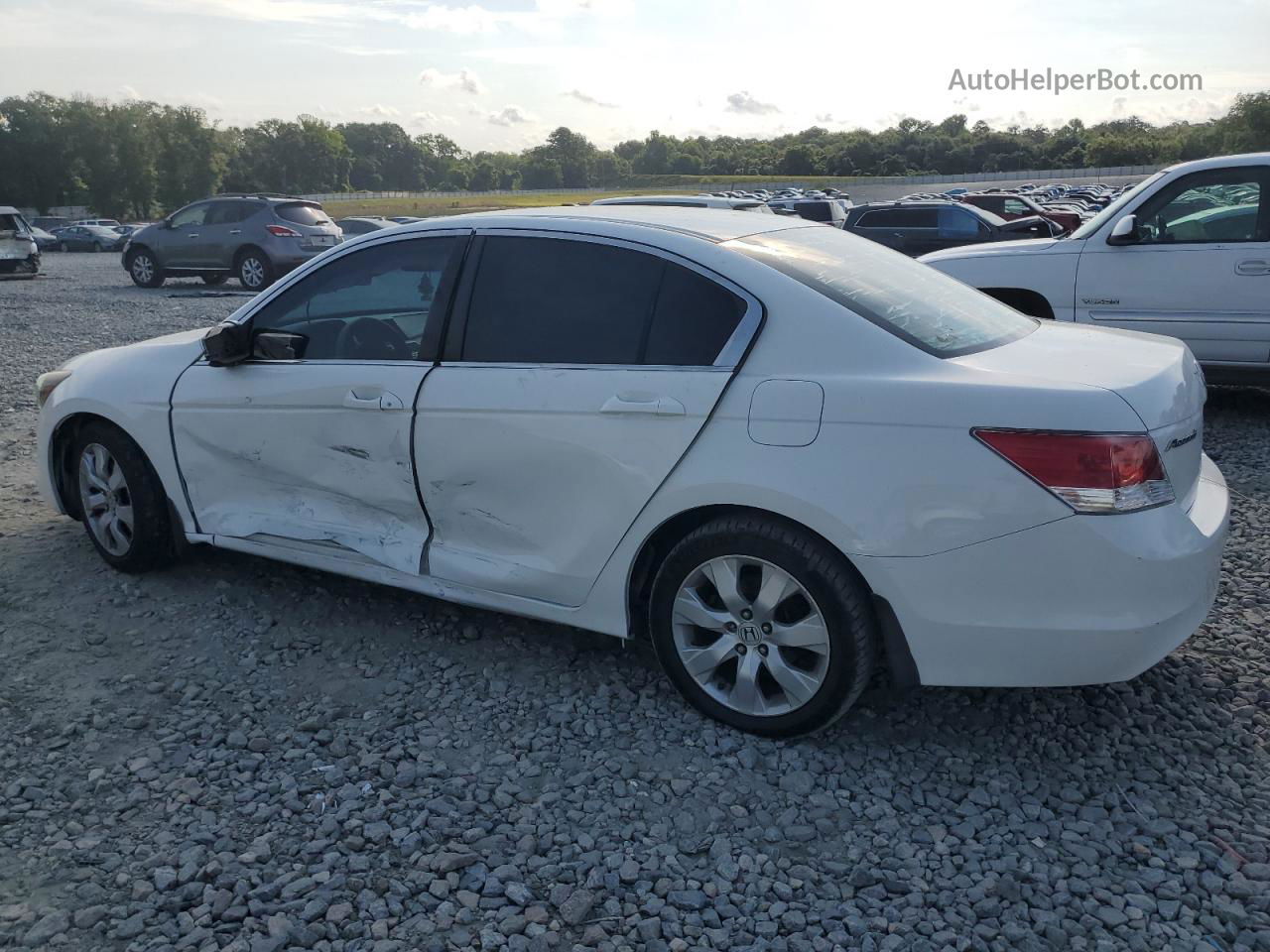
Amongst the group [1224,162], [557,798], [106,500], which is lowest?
[557,798]

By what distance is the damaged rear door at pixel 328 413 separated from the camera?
13.0 ft

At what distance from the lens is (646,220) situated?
152 inches

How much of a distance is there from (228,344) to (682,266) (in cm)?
195

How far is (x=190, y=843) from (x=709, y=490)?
1.76 metres

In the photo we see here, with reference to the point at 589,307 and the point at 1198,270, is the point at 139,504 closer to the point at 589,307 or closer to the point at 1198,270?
the point at 589,307

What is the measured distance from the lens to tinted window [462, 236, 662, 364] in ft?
11.7

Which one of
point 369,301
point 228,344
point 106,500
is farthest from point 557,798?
point 106,500

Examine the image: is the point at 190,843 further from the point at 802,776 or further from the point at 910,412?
the point at 910,412

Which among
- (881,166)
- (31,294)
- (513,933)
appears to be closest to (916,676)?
(513,933)

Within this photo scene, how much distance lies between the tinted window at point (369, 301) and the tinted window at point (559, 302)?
22 cm

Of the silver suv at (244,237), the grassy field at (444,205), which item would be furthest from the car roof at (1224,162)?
the grassy field at (444,205)

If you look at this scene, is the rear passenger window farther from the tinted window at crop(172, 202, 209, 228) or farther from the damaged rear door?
the tinted window at crop(172, 202, 209, 228)

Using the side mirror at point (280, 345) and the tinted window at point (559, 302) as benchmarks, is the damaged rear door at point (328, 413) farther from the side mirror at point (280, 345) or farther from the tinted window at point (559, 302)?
the tinted window at point (559, 302)

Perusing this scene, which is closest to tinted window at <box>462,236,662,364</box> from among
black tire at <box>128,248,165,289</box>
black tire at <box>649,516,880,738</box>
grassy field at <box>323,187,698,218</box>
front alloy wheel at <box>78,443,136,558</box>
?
black tire at <box>649,516,880,738</box>
